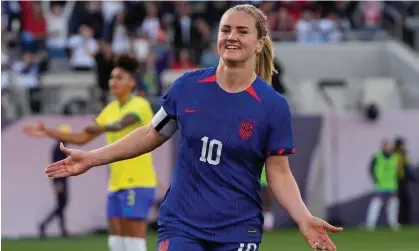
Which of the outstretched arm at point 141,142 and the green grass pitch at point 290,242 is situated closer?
the outstretched arm at point 141,142

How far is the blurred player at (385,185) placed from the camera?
85.0 ft

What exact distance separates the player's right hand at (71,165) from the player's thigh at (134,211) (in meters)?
5.11

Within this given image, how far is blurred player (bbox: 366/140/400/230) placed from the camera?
85.0 ft

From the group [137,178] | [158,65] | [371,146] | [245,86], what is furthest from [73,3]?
[245,86]

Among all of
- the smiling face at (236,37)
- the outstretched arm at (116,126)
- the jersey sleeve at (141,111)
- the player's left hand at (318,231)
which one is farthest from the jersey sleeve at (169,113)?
the jersey sleeve at (141,111)

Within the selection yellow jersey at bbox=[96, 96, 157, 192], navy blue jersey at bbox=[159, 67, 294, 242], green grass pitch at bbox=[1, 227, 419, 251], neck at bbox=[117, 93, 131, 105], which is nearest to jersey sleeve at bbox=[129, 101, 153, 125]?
yellow jersey at bbox=[96, 96, 157, 192]

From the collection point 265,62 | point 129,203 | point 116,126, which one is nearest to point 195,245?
point 265,62

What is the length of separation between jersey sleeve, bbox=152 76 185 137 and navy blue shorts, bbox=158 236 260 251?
27.2 inches

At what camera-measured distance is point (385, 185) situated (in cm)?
2625

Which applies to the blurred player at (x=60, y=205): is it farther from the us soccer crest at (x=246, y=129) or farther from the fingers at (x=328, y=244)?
the fingers at (x=328, y=244)

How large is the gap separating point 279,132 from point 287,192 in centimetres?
35

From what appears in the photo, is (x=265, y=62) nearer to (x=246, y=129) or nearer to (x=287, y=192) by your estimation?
(x=246, y=129)

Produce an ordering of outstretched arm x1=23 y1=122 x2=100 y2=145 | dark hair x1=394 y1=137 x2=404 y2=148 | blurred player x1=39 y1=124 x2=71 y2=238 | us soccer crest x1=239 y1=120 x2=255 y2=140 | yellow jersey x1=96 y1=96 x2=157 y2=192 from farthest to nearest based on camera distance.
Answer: dark hair x1=394 y1=137 x2=404 y2=148, blurred player x1=39 y1=124 x2=71 y2=238, yellow jersey x1=96 y1=96 x2=157 y2=192, outstretched arm x1=23 y1=122 x2=100 y2=145, us soccer crest x1=239 y1=120 x2=255 y2=140

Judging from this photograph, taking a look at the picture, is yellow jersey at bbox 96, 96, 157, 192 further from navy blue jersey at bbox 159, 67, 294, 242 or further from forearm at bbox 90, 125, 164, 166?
navy blue jersey at bbox 159, 67, 294, 242
